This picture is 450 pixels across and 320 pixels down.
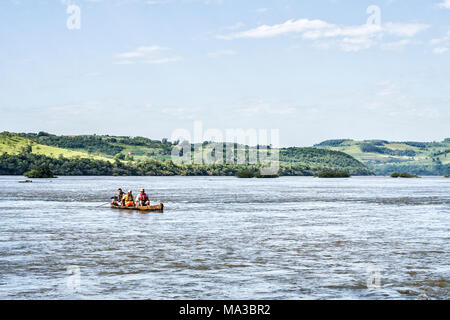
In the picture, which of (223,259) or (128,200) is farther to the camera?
(128,200)

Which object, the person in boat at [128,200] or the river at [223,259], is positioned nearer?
the river at [223,259]

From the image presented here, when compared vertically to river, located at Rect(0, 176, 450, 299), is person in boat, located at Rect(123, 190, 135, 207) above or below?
above

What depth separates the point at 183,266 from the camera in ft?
87.7

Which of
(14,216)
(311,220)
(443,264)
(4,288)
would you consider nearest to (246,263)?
(443,264)

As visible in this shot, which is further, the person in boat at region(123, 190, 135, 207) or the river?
the person in boat at region(123, 190, 135, 207)

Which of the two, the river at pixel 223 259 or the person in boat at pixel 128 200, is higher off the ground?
the person in boat at pixel 128 200

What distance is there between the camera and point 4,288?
2155 centimetres

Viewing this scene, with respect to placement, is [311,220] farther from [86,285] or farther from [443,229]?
[86,285]

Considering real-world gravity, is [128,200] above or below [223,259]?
above

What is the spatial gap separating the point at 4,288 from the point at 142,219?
31.5 m
